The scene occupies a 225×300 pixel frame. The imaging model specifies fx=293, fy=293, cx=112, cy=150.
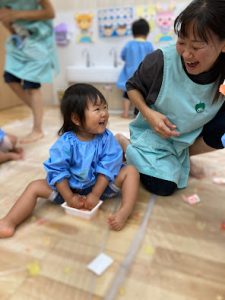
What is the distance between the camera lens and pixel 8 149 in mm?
1423

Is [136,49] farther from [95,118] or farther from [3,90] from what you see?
[95,118]

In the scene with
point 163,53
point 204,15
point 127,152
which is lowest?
point 127,152

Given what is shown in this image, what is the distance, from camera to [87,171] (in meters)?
0.89

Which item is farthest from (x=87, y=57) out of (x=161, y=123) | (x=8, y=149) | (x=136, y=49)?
(x=161, y=123)

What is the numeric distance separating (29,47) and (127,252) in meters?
1.27

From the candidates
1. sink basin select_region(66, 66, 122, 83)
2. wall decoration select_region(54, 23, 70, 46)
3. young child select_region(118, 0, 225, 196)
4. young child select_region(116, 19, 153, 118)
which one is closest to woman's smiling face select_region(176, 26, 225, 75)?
young child select_region(118, 0, 225, 196)

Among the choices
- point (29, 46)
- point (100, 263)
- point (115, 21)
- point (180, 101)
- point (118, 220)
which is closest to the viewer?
point (100, 263)

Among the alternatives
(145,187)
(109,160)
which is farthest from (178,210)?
(109,160)

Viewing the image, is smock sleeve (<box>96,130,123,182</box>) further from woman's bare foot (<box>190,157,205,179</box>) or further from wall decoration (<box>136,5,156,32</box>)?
wall decoration (<box>136,5,156,32</box>)

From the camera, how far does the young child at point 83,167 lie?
2.84 feet

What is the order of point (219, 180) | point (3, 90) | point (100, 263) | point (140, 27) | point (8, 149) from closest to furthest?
point (100, 263) → point (219, 180) → point (8, 149) → point (140, 27) → point (3, 90)

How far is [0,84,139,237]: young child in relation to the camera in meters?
0.86

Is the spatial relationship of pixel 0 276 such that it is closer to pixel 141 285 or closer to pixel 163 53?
pixel 141 285

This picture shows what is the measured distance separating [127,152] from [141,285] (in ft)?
1.70
